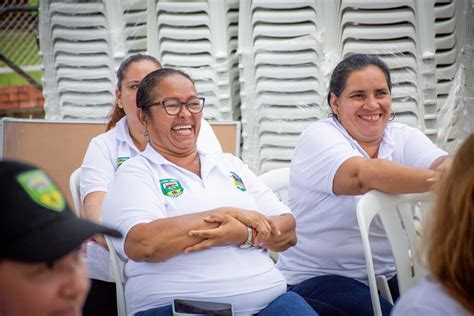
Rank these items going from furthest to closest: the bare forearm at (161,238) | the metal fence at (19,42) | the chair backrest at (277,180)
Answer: the metal fence at (19,42)
the chair backrest at (277,180)
the bare forearm at (161,238)

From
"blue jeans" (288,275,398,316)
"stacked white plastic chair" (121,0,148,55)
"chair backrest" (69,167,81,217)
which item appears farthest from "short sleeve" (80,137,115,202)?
"stacked white plastic chair" (121,0,148,55)

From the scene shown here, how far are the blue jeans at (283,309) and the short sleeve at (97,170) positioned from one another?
0.82 m

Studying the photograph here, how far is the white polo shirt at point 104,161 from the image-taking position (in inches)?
128

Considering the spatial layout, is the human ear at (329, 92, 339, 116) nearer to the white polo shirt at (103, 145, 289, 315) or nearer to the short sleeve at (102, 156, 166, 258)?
the white polo shirt at (103, 145, 289, 315)

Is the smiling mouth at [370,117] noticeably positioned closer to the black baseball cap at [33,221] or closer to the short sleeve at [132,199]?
the short sleeve at [132,199]

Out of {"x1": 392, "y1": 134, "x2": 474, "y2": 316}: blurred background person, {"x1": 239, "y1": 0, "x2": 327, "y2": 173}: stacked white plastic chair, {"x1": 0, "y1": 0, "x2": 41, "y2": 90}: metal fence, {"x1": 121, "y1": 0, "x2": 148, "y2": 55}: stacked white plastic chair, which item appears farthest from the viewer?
{"x1": 0, "y1": 0, "x2": 41, "y2": 90}: metal fence

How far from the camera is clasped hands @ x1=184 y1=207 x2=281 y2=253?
9.00ft

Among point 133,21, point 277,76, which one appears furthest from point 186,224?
point 133,21

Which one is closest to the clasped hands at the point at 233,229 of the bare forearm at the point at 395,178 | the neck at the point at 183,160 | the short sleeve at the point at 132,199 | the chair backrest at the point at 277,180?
the short sleeve at the point at 132,199

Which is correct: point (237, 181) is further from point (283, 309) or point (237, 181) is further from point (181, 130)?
point (283, 309)

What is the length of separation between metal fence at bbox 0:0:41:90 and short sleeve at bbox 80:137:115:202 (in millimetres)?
2658

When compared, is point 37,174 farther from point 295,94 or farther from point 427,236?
point 295,94

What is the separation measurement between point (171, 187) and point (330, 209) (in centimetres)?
70

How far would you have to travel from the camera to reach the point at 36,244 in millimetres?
1253
